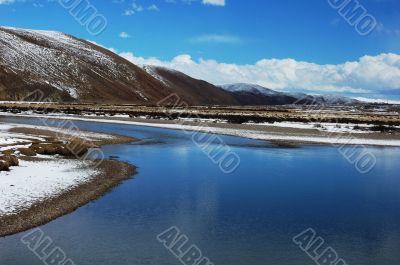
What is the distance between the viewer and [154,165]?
81.2 feet

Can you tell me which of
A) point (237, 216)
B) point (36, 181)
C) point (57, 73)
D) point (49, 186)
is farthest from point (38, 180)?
point (57, 73)

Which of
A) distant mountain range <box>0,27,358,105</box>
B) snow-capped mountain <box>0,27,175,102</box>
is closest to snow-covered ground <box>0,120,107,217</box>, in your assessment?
distant mountain range <box>0,27,358,105</box>

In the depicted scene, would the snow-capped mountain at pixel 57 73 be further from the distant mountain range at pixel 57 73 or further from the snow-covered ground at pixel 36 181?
the snow-covered ground at pixel 36 181

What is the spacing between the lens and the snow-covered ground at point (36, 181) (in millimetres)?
14273

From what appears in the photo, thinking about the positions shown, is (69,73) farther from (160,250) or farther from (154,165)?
(160,250)

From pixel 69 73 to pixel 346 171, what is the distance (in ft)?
508

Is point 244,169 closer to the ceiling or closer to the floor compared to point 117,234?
closer to the ceiling

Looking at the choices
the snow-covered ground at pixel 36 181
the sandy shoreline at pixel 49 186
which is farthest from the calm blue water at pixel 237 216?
the snow-covered ground at pixel 36 181

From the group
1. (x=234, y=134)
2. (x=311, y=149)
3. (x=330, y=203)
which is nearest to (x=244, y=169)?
(x=330, y=203)

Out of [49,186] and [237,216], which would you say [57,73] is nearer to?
[49,186]

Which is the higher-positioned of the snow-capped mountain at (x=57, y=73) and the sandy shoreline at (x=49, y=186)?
the snow-capped mountain at (x=57, y=73)

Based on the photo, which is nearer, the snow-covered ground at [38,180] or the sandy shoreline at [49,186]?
the sandy shoreline at [49,186]

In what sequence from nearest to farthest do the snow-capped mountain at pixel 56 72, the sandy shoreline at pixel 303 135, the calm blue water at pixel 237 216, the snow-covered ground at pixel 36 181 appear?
1. the calm blue water at pixel 237 216
2. the snow-covered ground at pixel 36 181
3. the sandy shoreline at pixel 303 135
4. the snow-capped mountain at pixel 56 72

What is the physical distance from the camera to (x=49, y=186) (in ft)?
54.5
